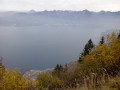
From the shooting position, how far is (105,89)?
781 cm

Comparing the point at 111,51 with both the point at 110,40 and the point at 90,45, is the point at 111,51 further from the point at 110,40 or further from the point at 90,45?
the point at 90,45

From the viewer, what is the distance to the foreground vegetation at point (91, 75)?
8358mm

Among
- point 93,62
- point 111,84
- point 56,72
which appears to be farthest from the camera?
point 56,72

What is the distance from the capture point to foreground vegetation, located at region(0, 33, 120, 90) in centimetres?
836

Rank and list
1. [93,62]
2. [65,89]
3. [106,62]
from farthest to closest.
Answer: [93,62] → [106,62] → [65,89]

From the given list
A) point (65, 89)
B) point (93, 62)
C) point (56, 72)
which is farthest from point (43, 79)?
point (65, 89)

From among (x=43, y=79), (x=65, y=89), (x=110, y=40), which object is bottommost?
(x=43, y=79)

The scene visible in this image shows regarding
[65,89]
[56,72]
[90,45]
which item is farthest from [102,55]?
[65,89]

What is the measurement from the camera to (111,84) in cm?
838

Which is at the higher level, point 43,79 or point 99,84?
point 99,84

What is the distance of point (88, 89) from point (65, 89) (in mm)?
1321

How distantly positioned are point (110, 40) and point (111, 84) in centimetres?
4445

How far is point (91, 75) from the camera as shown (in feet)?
26.8

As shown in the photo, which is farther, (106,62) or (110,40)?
(110,40)
